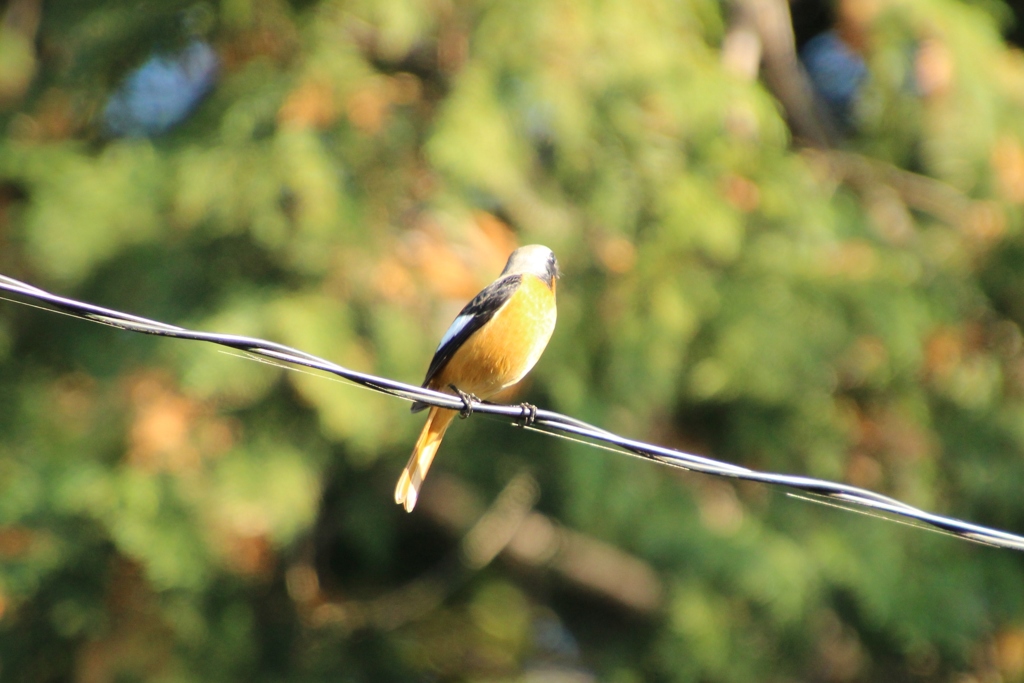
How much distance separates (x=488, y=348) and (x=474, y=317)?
0.75ft

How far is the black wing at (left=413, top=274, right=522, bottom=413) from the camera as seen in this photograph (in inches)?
170

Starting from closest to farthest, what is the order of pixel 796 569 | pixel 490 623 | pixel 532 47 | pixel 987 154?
pixel 532 47 → pixel 796 569 → pixel 987 154 → pixel 490 623

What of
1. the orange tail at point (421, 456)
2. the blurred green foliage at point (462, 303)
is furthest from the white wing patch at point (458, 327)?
the blurred green foliage at point (462, 303)

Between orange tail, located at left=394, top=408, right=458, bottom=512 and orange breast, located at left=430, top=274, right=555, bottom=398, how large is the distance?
6.8 inches

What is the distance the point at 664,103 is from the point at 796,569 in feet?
8.98

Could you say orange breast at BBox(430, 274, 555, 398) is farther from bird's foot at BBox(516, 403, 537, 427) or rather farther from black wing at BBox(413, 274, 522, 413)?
bird's foot at BBox(516, 403, 537, 427)

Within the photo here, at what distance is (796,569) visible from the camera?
20.8ft

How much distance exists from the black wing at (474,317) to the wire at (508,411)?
1176 mm

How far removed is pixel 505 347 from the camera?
4172 millimetres

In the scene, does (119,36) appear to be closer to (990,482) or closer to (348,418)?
(348,418)

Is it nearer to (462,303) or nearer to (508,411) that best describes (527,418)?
(508,411)

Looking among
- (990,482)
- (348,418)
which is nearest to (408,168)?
(348,418)

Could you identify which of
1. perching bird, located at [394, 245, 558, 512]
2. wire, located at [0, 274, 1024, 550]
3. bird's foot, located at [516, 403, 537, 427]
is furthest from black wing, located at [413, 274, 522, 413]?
wire, located at [0, 274, 1024, 550]

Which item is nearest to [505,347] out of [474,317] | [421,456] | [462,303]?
[474,317]
